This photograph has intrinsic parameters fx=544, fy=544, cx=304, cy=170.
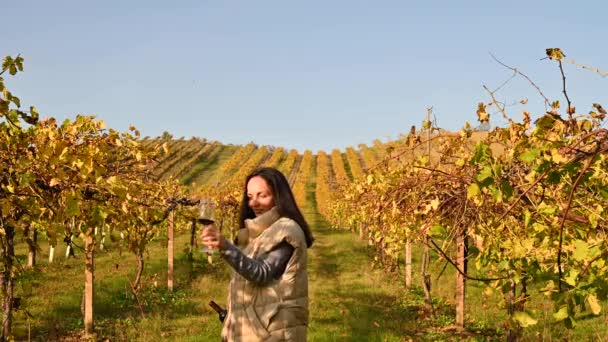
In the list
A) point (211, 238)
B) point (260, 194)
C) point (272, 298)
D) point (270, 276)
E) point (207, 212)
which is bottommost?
point (272, 298)

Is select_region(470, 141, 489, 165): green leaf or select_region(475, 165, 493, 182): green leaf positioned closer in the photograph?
select_region(475, 165, 493, 182): green leaf

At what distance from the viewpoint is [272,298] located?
3.03 metres

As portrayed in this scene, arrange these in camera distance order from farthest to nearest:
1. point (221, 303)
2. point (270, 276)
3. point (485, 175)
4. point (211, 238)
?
point (221, 303) < point (270, 276) < point (211, 238) < point (485, 175)

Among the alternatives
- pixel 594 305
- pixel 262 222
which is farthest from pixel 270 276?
pixel 594 305

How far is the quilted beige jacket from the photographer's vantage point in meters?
3.01

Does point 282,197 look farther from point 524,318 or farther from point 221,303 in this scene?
point 221,303

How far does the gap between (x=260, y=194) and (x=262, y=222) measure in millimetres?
204

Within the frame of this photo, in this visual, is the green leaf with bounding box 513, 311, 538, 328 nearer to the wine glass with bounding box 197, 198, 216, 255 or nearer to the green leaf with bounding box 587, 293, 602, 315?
the green leaf with bounding box 587, 293, 602, 315

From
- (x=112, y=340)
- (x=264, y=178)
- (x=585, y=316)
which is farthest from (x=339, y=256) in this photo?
(x=264, y=178)

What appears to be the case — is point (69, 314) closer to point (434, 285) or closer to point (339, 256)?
point (434, 285)

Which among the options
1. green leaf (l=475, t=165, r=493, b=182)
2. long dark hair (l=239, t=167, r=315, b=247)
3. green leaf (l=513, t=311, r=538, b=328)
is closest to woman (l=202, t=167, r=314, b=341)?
long dark hair (l=239, t=167, r=315, b=247)

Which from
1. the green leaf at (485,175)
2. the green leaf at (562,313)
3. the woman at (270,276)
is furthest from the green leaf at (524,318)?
the woman at (270,276)

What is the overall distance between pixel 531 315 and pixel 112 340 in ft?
24.3

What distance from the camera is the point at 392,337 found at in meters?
8.20
